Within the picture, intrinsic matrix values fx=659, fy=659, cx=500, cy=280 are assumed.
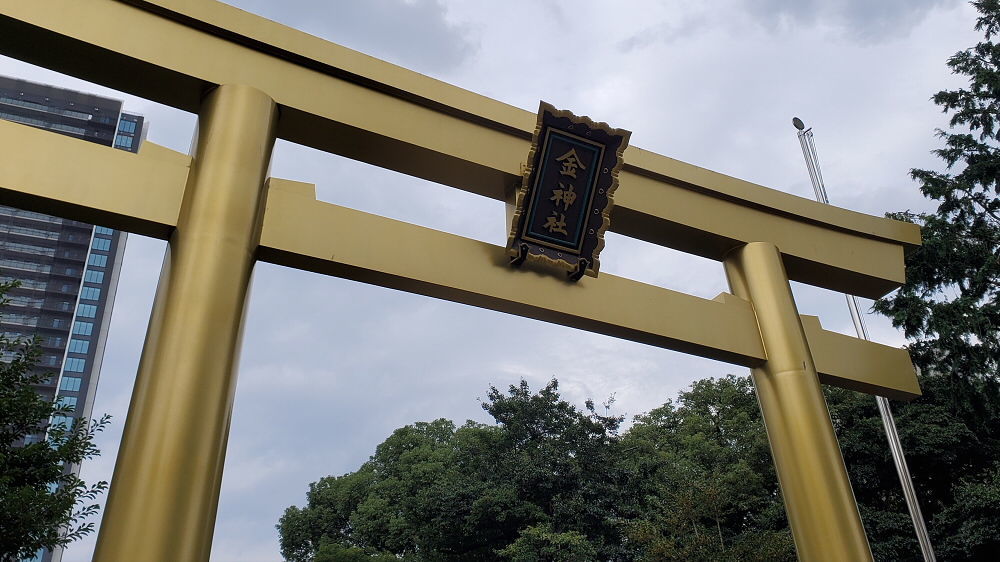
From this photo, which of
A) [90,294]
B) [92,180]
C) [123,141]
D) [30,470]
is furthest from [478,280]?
[123,141]

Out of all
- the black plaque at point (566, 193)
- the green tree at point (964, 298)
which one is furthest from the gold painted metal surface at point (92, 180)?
the green tree at point (964, 298)

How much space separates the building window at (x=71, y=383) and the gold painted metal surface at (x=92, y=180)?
40.6 m

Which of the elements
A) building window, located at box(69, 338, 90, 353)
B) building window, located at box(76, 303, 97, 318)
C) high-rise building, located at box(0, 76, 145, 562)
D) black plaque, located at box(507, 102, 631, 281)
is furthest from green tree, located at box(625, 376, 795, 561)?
building window, located at box(76, 303, 97, 318)

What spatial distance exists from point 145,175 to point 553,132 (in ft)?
5.67

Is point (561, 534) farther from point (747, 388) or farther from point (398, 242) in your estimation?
point (398, 242)

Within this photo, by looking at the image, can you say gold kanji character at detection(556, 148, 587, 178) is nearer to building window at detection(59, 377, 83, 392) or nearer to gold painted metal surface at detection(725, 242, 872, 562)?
gold painted metal surface at detection(725, 242, 872, 562)

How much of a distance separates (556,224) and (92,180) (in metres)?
1.91

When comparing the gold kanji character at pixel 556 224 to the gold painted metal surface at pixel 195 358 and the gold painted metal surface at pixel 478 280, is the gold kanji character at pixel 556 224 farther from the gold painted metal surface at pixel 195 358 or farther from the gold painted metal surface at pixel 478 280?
the gold painted metal surface at pixel 195 358

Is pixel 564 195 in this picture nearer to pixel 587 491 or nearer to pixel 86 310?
pixel 587 491

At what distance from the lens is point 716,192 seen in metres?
3.88

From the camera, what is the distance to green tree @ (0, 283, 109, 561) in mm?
3910

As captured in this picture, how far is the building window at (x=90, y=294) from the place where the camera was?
126ft

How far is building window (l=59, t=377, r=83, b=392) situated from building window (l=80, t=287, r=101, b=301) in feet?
15.9

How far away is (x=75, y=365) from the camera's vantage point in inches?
1449
